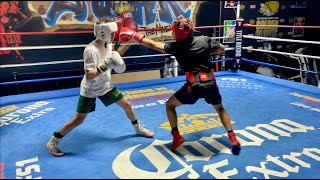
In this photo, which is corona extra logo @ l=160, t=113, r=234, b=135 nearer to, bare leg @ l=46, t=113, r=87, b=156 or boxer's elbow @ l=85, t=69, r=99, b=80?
bare leg @ l=46, t=113, r=87, b=156

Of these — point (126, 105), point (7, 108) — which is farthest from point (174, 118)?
point (7, 108)

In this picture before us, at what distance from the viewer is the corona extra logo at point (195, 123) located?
2.29 m

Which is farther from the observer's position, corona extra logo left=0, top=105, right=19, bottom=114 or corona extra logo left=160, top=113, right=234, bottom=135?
corona extra logo left=0, top=105, right=19, bottom=114

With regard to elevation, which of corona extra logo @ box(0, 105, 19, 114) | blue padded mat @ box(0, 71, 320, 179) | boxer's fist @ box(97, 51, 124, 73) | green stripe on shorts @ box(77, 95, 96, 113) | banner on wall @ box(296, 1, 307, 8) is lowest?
blue padded mat @ box(0, 71, 320, 179)

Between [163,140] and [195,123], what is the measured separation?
431 millimetres

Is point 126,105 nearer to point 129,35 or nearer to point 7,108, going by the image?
point 129,35

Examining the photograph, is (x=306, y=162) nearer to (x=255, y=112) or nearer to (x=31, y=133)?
(x=255, y=112)

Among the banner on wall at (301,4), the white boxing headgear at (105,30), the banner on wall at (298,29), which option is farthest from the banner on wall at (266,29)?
the white boxing headgear at (105,30)

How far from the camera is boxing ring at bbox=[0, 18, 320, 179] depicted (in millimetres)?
1678

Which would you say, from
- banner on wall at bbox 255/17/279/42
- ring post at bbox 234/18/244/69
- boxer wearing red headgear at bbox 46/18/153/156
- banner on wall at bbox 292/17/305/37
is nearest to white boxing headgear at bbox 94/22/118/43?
boxer wearing red headgear at bbox 46/18/153/156

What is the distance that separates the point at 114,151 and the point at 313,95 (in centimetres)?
240

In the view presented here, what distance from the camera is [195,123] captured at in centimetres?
241

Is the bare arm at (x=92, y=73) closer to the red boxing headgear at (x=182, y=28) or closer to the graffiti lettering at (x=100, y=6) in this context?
the graffiti lettering at (x=100, y=6)

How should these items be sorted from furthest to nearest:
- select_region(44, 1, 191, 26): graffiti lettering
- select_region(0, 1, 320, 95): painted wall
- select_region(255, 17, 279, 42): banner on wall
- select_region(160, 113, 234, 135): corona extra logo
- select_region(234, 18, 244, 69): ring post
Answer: select_region(255, 17, 279, 42): banner on wall → select_region(234, 18, 244, 69): ring post → select_region(0, 1, 320, 95): painted wall → select_region(160, 113, 234, 135): corona extra logo → select_region(44, 1, 191, 26): graffiti lettering
